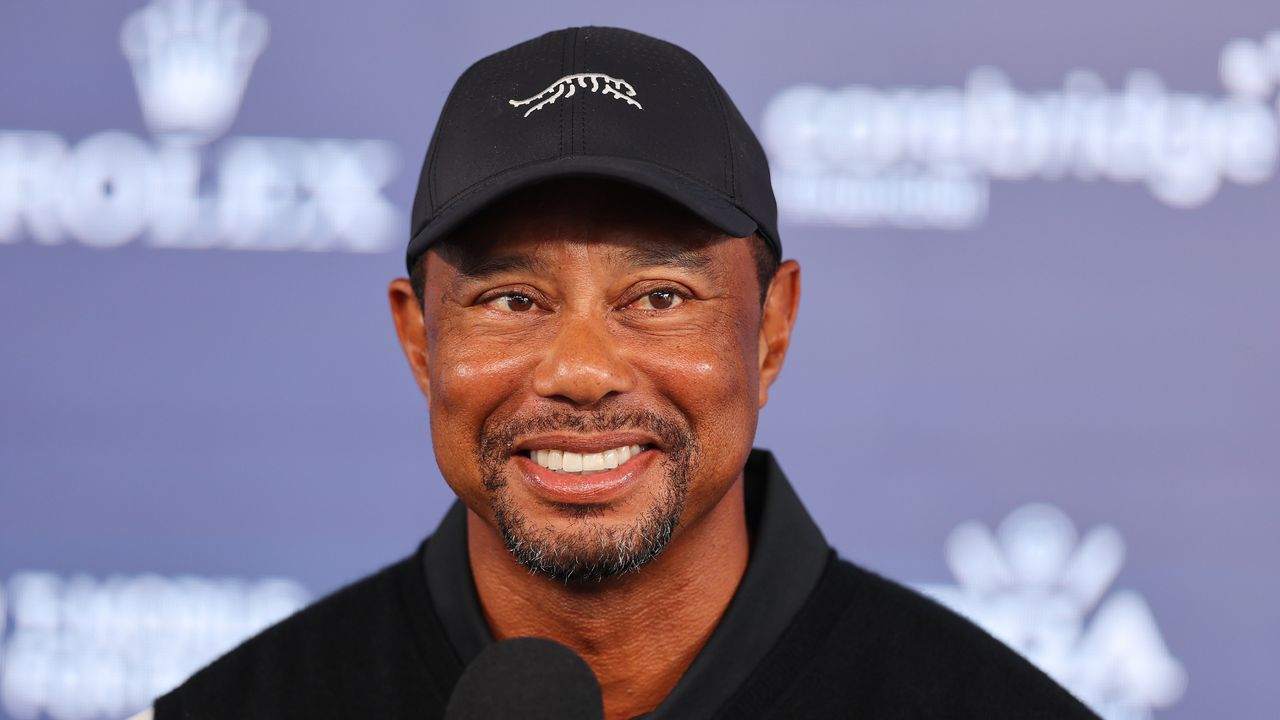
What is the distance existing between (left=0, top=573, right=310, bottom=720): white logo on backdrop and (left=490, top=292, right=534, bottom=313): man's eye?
1.20 m

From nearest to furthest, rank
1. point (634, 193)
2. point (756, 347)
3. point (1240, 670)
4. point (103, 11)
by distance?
point (634, 193), point (756, 347), point (1240, 670), point (103, 11)

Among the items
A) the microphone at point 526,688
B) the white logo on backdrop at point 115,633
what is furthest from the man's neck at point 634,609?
the white logo on backdrop at point 115,633

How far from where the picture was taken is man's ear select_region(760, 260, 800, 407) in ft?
4.70

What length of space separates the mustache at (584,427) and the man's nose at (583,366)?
0.05ft

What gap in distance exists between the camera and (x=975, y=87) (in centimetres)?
227

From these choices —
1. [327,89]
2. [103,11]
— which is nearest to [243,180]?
[327,89]

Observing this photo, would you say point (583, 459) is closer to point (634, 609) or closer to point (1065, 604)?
point (634, 609)

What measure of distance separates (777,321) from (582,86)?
327 millimetres

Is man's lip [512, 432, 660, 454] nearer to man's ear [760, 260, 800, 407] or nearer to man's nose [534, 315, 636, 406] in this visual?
man's nose [534, 315, 636, 406]

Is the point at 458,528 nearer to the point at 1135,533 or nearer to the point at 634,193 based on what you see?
the point at 634,193

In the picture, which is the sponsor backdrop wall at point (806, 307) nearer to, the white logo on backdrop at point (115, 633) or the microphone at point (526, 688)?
the white logo on backdrop at point (115, 633)

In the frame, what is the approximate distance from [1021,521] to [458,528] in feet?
3.60

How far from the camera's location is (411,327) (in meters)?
1.44

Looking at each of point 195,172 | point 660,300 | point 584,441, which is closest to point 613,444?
point 584,441
